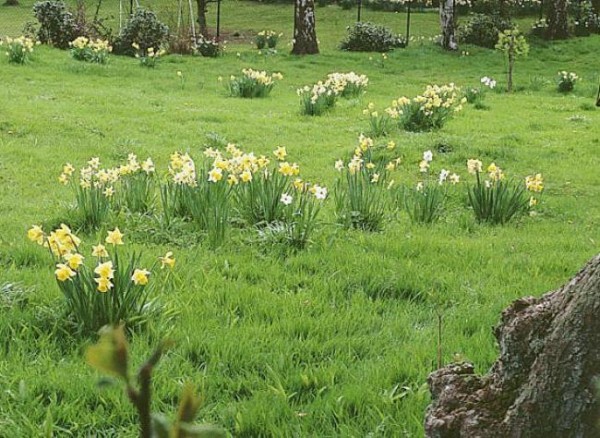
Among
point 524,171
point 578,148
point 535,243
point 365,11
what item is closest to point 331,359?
point 535,243

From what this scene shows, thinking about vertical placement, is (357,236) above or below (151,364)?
below

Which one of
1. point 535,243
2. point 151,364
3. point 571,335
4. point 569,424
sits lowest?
point 535,243

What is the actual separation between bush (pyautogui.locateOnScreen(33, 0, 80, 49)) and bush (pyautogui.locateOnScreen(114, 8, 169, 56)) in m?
1.36

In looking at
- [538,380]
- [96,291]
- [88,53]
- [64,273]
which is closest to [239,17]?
[88,53]

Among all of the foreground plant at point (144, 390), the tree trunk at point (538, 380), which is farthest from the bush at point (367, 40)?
the foreground plant at point (144, 390)

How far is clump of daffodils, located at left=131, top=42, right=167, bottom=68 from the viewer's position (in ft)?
61.4

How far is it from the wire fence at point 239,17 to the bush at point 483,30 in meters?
3.85

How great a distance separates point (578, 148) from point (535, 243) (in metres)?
5.30

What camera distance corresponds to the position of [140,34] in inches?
834

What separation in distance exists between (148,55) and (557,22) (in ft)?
55.3

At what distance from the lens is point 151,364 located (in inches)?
20.7

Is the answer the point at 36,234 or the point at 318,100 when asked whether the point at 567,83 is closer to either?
the point at 318,100

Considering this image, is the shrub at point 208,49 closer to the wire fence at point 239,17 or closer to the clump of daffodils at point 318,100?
the wire fence at point 239,17

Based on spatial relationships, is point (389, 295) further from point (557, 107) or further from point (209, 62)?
point (209, 62)
